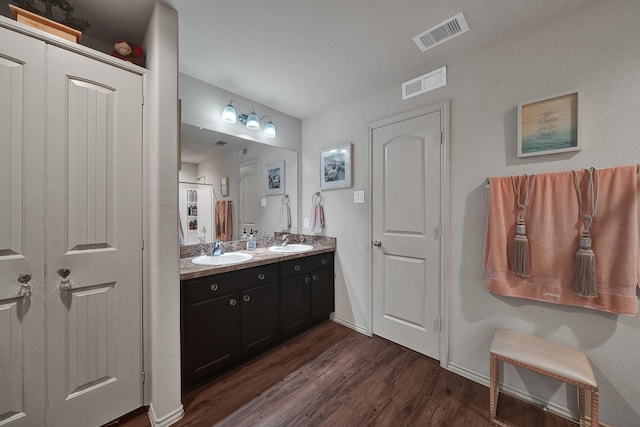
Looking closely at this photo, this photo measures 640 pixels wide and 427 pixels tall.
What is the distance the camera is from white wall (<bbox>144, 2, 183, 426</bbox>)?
4.53ft

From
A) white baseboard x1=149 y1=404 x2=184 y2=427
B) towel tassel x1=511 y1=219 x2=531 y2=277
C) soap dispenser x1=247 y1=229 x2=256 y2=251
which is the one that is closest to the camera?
white baseboard x1=149 y1=404 x2=184 y2=427

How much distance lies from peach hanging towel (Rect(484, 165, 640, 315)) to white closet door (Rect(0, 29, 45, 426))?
2.61 meters

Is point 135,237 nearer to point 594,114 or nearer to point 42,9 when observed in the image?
point 42,9

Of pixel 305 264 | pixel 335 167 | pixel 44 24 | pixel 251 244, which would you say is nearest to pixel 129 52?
pixel 44 24

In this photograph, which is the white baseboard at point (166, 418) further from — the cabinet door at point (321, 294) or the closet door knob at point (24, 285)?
the cabinet door at point (321, 294)

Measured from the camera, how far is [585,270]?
4.26ft

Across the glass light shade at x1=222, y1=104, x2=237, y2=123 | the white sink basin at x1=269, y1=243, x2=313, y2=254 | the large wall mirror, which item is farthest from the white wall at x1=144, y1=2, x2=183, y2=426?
the white sink basin at x1=269, y1=243, x2=313, y2=254

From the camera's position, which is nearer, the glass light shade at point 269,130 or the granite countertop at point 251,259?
the granite countertop at point 251,259

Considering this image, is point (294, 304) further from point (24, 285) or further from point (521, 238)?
point (521, 238)

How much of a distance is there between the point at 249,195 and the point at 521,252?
242 centimetres

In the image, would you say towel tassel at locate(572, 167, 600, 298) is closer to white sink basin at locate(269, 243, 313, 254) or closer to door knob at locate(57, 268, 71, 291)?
white sink basin at locate(269, 243, 313, 254)

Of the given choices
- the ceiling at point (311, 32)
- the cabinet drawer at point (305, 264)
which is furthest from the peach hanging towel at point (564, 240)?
the cabinet drawer at point (305, 264)

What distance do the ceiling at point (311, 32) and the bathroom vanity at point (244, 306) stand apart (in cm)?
160

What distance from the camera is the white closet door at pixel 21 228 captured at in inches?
43.9
